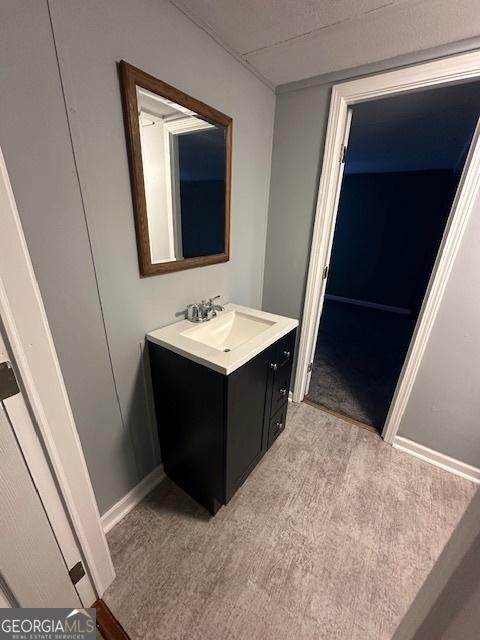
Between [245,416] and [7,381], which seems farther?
[245,416]

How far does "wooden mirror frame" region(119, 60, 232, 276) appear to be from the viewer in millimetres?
884

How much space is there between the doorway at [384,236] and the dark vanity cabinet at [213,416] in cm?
104

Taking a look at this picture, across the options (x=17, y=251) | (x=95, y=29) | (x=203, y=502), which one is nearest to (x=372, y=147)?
(x=95, y=29)

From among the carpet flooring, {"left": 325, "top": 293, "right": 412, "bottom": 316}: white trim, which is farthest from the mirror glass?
{"left": 325, "top": 293, "right": 412, "bottom": 316}: white trim

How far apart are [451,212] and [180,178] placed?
1.40 m

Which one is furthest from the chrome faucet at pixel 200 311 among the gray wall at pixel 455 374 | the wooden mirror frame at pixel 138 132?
the gray wall at pixel 455 374

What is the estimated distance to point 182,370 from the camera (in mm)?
1105

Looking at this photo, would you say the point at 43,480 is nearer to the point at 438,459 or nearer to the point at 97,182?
the point at 97,182

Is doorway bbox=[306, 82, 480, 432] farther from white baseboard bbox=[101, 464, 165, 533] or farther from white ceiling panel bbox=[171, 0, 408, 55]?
white baseboard bbox=[101, 464, 165, 533]

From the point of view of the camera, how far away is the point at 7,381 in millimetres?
598

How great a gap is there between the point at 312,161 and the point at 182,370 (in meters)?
1.48

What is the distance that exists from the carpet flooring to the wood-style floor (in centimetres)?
50

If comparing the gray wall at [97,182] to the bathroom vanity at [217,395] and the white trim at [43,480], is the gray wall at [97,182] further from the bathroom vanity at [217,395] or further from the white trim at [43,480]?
the white trim at [43,480]

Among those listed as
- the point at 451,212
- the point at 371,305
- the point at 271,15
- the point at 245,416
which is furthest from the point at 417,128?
the point at 371,305
